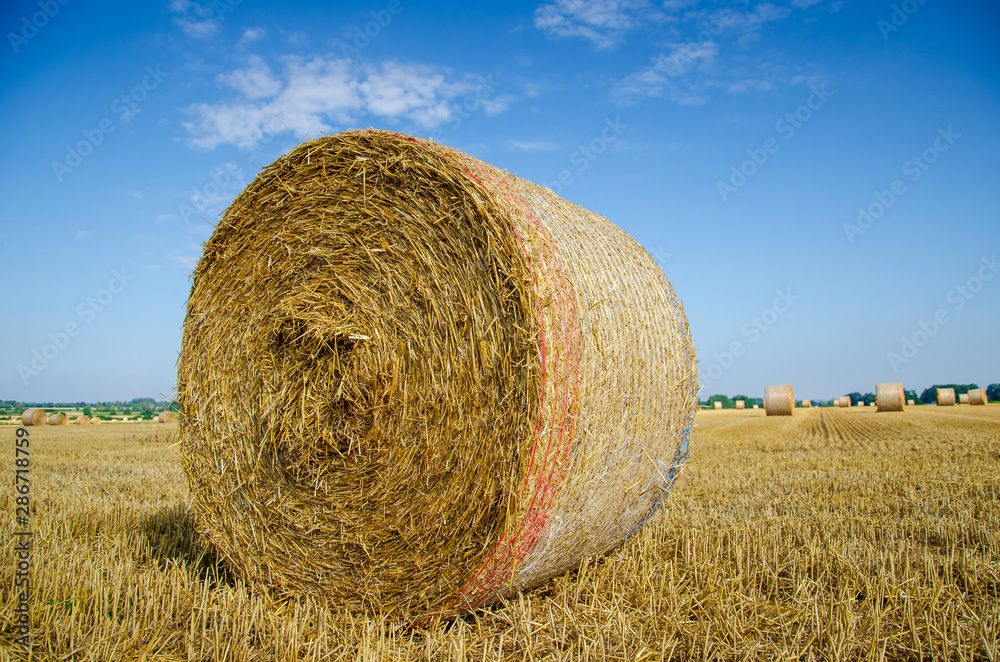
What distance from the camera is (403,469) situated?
3.32 metres

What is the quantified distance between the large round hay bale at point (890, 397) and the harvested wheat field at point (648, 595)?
16.5 m

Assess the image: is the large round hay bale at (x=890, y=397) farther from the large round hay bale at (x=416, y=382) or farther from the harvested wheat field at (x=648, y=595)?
the large round hay bale at (x=416, y=382)

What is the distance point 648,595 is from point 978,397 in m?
30.6

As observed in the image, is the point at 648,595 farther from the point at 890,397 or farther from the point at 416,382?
the point at 890,397

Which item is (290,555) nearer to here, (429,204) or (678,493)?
(429,204)

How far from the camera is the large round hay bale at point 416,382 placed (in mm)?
3020

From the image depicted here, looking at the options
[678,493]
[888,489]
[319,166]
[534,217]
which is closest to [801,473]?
[888,489]

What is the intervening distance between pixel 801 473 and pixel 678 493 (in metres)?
2.09

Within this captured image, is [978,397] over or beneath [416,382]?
beneath

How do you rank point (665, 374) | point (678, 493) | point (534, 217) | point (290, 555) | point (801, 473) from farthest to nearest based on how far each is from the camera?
point (801, 473) < point (678, 493) < point (665, 374) < point (290, 555) < point (534, 217)

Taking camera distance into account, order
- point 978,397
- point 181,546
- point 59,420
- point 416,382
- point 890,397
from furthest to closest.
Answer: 1. point 978,397
2. point 59,420
3. point 890,397
4. point 181,546
5. point 416,382

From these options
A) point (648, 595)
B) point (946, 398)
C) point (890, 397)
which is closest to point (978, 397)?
point (946, 398)

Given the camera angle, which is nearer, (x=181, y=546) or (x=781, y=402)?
(x=181, y=546)

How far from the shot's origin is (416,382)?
3328 millimetres
